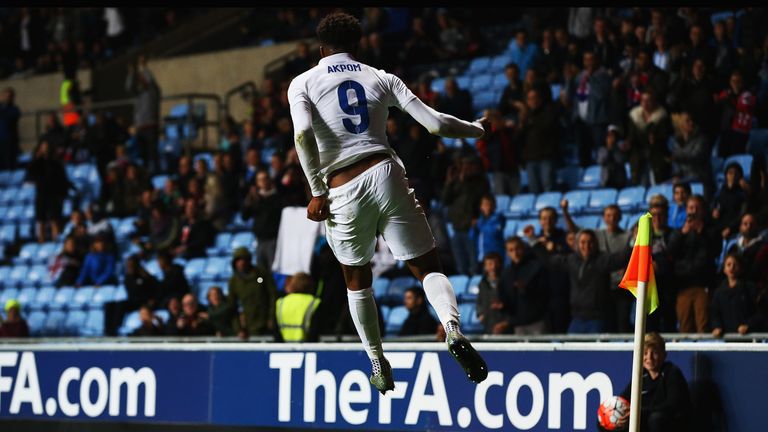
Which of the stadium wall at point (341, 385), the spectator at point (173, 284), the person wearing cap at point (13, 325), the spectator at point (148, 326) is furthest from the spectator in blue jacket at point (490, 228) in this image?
the person wearing cap at point (13, 325)

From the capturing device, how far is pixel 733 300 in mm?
10648

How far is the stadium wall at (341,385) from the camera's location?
8.24 meters

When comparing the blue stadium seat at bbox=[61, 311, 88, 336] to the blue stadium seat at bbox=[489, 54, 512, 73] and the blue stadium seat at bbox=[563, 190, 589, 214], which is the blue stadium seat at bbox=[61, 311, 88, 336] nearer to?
the blue stadium seat at bbox=[489, 54, 512, 73]

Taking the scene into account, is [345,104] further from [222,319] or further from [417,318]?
[222,319]

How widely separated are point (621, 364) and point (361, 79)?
110 inches

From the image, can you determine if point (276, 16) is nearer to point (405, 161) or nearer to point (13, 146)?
point (13, 146)

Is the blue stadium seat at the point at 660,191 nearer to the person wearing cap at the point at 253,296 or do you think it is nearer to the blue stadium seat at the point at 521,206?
the blue stadium seat at the point at 521,206

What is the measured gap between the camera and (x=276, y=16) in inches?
950

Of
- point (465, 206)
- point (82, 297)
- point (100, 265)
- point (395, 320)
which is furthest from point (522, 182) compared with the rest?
point (82, 297)

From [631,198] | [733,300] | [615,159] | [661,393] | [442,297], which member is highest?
[615,159]

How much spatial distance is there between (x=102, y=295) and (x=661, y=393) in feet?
37.1

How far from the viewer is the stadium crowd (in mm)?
11578

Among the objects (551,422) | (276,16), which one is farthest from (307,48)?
(551,422)

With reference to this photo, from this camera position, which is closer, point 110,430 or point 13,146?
point 110,430
